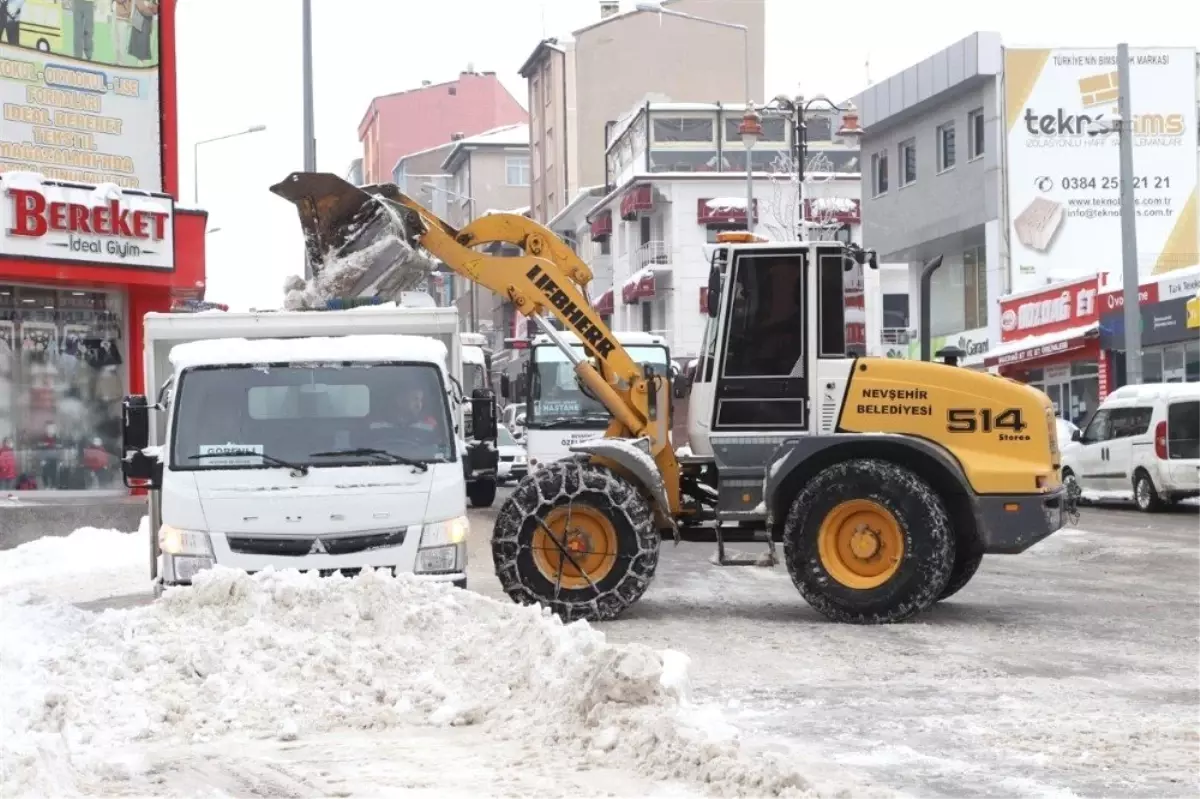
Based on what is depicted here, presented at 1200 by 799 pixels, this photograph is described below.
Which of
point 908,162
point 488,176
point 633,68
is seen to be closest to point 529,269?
point 908,162

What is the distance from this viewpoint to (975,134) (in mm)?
52438

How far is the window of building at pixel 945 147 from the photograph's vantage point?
54.2 meters

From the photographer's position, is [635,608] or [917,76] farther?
[917,76]

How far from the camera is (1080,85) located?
5066cm

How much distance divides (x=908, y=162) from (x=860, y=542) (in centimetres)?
4522

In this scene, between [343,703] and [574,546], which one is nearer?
[343,703]

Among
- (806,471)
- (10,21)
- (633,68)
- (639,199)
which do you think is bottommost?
(806,471)

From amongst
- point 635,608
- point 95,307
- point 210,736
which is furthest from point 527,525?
point 95,307

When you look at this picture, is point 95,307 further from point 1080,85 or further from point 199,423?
point 1080,85

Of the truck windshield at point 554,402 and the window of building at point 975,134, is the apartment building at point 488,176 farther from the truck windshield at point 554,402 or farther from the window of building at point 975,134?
the truck windshield at point 554,402

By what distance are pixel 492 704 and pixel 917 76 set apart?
160 feet

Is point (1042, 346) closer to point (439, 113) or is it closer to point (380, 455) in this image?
point (380, 455)

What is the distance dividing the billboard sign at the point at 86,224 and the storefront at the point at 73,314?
0.05 ft

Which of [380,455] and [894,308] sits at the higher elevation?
[894,308]
